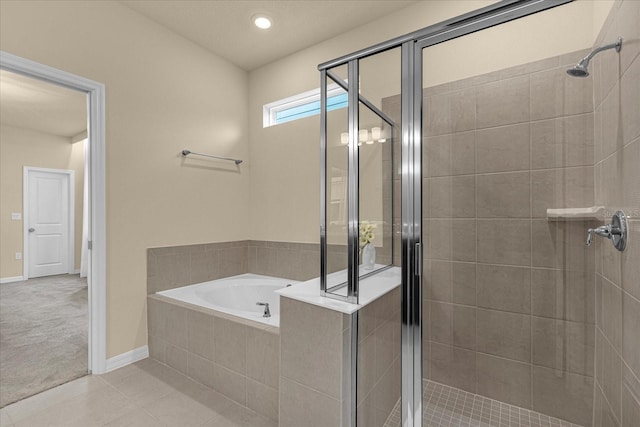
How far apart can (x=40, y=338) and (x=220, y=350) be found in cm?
203

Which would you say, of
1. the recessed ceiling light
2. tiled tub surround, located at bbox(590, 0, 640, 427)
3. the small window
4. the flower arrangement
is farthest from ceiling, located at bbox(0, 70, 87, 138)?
tiled tub surround, located at bbox(590, 0, 640, 427)

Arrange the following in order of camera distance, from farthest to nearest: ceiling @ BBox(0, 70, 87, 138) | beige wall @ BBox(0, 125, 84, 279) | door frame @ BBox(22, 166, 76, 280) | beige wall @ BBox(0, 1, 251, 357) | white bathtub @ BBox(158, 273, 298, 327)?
1. door frame @ BBox(22, 166, 76, 280)
2. beige wall @ BBox(0, 125, 84, 279)
3. ceiling @ BBox(0, 70, 87, 138)
4. white bathtub @ BBox(158, 273, 298, 327)
5. beige wall @ BBox(0, 1, 251, 357)

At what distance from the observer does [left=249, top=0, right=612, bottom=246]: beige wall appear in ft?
3.90

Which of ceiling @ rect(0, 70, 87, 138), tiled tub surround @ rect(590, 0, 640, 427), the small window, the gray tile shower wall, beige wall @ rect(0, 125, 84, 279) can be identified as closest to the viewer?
tiled tub surround @ rect(590, 0, 640, 427)

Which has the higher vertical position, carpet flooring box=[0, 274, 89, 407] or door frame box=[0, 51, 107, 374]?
door frame box=[0, 51, 107, 374]

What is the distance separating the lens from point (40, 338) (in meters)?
2.80

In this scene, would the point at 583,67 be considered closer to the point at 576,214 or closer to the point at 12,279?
the point at 576,214

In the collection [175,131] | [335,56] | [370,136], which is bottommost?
[370,136]


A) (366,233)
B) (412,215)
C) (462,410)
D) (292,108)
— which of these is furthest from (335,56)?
(462,410)

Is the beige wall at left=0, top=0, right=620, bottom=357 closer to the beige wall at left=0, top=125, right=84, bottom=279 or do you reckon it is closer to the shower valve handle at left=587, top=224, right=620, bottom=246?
the shower valve handle at left=587, top=224, right=620, bottom=246

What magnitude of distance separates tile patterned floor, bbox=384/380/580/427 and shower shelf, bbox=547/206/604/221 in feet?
2.64

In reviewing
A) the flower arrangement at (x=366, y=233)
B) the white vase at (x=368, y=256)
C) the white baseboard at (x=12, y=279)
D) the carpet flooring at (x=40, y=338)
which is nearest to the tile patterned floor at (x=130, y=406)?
the carpet flooring at (x=40, y=338)

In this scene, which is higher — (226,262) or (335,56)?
(335,56)

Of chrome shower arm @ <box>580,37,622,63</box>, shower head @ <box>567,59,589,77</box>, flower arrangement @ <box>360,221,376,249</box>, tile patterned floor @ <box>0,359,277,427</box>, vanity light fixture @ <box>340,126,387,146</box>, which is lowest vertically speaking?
tile patterned floor @ <box>0,359,277,427</box>
